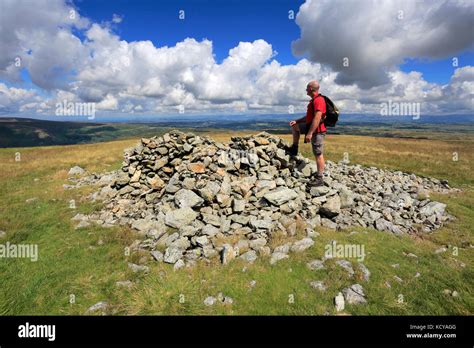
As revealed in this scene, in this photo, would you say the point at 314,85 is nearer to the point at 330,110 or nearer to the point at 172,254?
the point at 330,110

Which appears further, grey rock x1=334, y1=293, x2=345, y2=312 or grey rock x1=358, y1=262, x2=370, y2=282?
grey rock x1=358, y1=262, x2=370, y2=282

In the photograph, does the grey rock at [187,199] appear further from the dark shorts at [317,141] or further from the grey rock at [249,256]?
the dark shorts at [317,141]

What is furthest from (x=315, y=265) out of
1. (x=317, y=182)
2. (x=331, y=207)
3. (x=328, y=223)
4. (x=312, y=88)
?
(x=312, y=88)

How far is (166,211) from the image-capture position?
12258mm

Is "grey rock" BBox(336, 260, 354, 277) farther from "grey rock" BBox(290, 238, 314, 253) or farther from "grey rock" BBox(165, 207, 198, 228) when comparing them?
"grey rock" BBox(165, 207, 198, 228)

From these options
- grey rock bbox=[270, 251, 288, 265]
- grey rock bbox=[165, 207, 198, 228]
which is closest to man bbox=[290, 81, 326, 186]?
grey rock bbox=[270, 251, 288, 265]

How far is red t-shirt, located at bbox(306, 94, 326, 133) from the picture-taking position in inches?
445

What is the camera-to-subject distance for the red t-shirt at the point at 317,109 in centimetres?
1130

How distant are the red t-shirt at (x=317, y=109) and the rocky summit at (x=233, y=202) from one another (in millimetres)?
2665

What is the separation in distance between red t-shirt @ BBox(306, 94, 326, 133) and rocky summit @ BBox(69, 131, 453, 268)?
105 inches

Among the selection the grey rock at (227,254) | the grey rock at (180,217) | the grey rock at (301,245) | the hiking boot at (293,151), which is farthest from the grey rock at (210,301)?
the hiking boot at (293,151)

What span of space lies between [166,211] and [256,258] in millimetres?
5336

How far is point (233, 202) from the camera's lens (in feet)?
39.1
